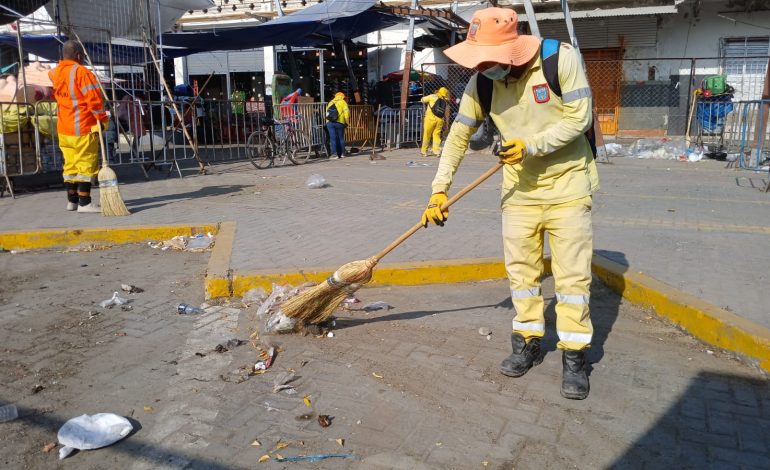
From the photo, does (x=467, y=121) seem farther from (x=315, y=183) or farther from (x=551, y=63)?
(x=315, y=183)

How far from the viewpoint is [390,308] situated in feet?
15.4

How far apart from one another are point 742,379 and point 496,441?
1549 millimetres

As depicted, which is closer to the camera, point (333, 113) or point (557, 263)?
point (557, 263)

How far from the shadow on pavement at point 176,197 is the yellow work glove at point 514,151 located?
20.1 ft

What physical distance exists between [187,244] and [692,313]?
4722 millimetres

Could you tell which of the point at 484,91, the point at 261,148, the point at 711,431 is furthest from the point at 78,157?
the point at 711,431

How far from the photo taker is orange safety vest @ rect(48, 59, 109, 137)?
7.77 metres

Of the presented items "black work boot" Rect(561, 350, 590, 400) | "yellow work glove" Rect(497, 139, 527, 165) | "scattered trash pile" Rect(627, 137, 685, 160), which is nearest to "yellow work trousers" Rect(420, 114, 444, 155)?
"scattered trash pile" Rect(627, 137, 685, 160)

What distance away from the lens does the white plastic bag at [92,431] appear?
9.34 feet

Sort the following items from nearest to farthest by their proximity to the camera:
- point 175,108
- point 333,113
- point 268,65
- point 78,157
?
point 78,157 < point 175,108 < point 333,113 < point 268,65

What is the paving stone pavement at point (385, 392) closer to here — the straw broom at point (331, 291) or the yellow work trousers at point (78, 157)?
the straw broom at point (331, 291)

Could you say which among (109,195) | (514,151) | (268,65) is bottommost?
(109,195)

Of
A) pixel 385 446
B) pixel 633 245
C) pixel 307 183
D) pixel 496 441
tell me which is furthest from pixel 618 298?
pixel 307 183

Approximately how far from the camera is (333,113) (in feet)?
48.0
